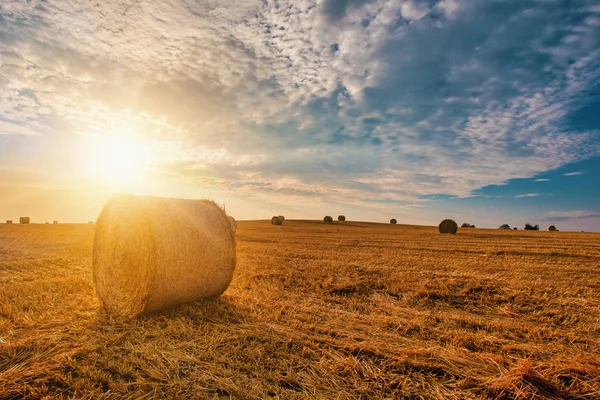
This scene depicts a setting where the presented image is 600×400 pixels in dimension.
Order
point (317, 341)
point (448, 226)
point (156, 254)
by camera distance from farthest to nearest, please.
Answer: point (448, 226)
point (156, 254)
point (317, 341)

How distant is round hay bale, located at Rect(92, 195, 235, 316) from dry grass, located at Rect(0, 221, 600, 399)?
1.22 ft

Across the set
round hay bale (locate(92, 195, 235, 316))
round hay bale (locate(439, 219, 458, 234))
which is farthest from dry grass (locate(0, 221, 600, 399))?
round hay bale (locate(439, 219, 458, 234))

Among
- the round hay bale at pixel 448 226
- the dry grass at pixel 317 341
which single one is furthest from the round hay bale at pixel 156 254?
the round hay bale at pixel 448 226

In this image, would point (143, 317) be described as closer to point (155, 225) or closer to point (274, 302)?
point (155, 225)

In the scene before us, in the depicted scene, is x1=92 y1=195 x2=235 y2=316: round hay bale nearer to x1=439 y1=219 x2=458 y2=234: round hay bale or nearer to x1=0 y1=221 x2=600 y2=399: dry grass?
x1=0 y1=221 x2=600 y2=399: dry grass

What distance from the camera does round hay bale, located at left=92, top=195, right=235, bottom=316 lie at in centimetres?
607

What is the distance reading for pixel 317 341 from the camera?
480 centimetres

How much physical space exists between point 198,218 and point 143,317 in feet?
6.95

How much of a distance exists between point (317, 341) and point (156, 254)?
3280 millimetres

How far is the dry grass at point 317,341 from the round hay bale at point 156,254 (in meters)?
0.37

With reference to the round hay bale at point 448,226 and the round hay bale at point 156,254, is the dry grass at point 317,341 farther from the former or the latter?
the round hay bale at point 448,226

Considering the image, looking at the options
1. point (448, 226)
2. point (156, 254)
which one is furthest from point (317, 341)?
point (448, 226)

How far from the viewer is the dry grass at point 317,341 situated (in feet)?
11.9

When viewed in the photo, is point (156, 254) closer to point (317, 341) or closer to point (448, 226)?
point (317, 341)
